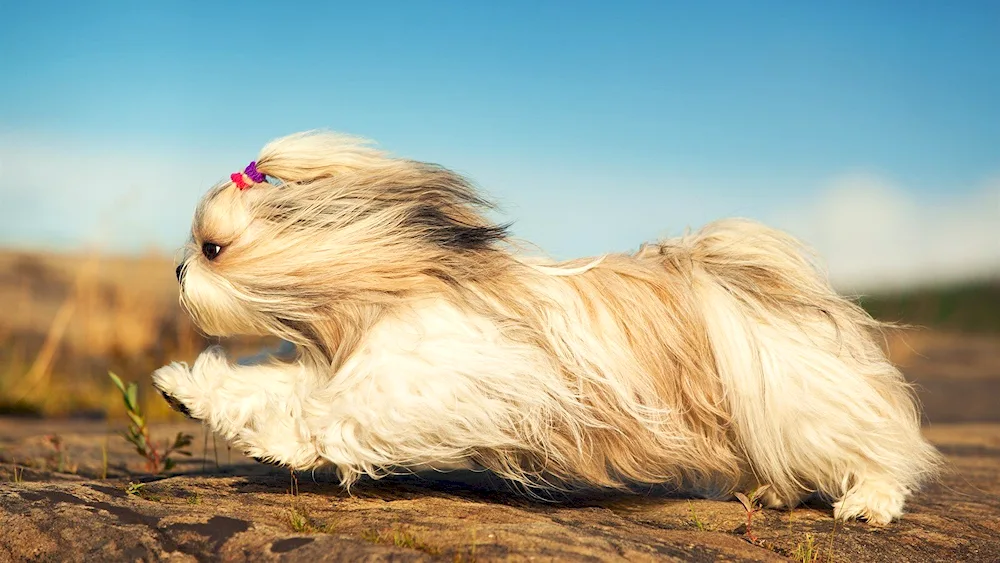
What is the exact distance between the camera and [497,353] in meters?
2.80

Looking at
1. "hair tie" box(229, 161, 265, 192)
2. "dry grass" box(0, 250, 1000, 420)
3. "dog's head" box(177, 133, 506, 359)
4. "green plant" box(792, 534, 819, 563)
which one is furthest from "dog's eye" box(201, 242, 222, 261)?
"dry grass" box(0, 250, 1000, 420)

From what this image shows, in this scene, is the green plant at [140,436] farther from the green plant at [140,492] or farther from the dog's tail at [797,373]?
the dog's tail at [797,373]

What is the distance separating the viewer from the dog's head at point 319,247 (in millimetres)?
2898

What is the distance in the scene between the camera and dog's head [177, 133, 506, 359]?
114 inches

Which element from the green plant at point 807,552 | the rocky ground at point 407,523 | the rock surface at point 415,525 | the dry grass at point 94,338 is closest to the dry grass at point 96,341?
the dry grass at point 94,338

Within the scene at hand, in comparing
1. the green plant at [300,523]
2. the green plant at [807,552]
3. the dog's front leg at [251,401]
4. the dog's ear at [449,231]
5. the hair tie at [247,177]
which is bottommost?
the green plant at [807,552]

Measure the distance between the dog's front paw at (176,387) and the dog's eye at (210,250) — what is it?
41cm

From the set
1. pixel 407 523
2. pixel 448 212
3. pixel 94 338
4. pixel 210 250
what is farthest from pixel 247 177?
pixel 94 338

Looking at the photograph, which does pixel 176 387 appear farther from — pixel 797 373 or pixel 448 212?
pixel 797 373

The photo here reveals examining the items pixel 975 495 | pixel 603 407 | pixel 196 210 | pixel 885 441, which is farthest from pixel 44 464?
pixel 975 495

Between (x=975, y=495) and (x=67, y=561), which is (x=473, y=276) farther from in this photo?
(x=975, y=495)

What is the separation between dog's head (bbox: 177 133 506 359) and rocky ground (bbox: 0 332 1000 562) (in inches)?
22.5

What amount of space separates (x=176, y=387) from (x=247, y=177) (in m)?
0.75

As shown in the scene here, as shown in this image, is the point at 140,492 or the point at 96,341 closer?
the point at 140,492
